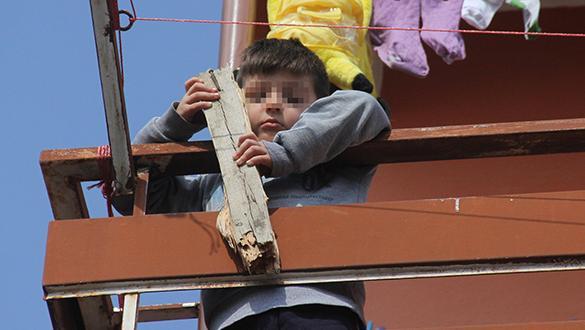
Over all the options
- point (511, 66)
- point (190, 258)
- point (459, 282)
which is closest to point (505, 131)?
point (190, 258)

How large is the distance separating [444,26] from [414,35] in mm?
128

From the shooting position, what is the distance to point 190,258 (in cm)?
311

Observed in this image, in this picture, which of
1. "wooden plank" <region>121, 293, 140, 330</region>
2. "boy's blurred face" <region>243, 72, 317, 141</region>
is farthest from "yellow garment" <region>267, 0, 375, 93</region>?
"wooden plank" <region>121, 293, 140, 330</region>

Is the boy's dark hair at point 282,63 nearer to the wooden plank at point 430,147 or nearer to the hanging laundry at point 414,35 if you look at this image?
the wooden plank at point 430,147

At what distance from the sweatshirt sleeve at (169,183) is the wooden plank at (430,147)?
7 centimetres

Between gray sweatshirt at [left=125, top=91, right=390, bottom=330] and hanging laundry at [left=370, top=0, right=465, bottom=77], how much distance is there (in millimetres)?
1838

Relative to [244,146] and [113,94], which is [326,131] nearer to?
[244,146]

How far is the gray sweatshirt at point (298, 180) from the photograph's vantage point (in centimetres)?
309

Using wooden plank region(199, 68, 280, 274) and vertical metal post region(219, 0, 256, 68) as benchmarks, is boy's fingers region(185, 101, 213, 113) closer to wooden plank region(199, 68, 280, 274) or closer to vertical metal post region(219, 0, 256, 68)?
wooden plank region(199, 68, 280, 274)

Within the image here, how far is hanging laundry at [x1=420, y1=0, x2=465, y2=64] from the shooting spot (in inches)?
205

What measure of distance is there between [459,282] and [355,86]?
2.80ft

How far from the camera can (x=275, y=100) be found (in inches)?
138

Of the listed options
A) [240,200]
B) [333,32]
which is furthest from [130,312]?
[333,32]

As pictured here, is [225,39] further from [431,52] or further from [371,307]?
[371,307]
